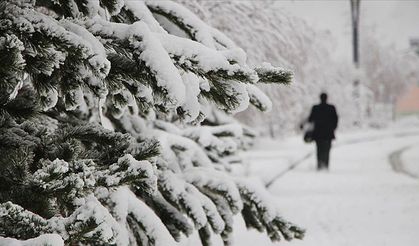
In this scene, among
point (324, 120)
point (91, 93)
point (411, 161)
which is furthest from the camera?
point (411, 161)

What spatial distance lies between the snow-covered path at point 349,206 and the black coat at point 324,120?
86 cm

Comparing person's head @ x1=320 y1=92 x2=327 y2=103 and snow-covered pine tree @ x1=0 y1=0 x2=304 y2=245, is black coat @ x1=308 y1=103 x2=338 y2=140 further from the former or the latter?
snow-covered pine tree @ x1=0 y1=0 x2=304 y2=245

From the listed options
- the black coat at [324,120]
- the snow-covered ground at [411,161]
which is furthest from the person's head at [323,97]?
the snow-covered ground at [411,161]

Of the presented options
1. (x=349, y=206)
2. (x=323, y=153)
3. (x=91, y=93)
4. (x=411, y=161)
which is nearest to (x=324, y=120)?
(x=323, y=153)

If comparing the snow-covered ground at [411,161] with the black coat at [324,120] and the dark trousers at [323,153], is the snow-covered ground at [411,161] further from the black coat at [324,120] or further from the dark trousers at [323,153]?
the black coat at [324,120]

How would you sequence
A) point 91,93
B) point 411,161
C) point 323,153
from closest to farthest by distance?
point 91,93, point 323,153, point 411,161

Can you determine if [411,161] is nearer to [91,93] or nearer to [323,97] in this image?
[323,97]

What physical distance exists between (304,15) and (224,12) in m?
3.08

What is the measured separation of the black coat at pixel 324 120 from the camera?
10695 mm

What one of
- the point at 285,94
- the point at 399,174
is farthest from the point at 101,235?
the point at 399,174

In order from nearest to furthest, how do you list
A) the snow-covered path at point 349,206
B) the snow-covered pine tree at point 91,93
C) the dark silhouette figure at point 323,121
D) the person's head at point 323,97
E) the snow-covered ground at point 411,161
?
1. the snow-covered pine tree at point 91,93
2. the snow-covered path at point 349,206
3. the person's head at point 323,97
4. the dark silhouette figure at point 323,121
5. the snow-covered ground at point 411,161

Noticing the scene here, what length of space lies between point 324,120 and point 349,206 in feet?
13.5

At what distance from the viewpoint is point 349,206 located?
686 cm

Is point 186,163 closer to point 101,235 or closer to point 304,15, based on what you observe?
point 101,235
